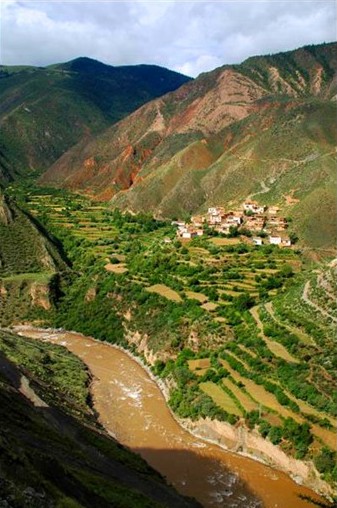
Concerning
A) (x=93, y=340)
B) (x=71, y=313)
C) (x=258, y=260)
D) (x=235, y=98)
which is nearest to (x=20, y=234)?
(x=71, y=313)

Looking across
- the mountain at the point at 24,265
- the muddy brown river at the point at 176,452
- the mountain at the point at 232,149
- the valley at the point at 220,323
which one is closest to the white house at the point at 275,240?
the valley at the point at 220,323

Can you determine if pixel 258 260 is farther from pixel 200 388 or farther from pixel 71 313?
pixel 200 388

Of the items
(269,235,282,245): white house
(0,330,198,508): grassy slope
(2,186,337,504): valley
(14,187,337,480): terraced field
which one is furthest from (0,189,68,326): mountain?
(269,235,282,245): white house

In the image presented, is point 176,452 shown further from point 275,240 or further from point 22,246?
point 22,246

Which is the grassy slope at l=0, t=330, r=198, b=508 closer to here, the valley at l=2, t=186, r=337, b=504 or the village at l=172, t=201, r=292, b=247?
the valley at l=2, t=186, r=337, b=504

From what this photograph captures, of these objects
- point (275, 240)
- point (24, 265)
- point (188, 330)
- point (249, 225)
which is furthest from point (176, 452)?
point (249, 225)

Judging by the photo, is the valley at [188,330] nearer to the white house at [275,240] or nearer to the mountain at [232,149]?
the white house at [275,240]
